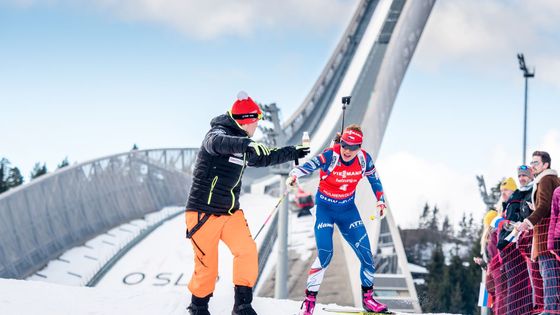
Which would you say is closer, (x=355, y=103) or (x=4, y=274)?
(x=4, y=274)

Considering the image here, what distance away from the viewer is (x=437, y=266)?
57656mm

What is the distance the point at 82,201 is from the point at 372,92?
23.7 metres

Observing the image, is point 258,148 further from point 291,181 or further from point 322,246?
point 322,246

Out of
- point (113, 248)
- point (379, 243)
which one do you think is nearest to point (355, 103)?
point (379, 243)

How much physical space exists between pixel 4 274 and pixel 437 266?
1531 inches

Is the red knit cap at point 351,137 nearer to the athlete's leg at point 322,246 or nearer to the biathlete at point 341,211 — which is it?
the biathlete at point 341,211

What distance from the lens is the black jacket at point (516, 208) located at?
7777mm

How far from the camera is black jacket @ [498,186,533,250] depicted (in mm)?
7777

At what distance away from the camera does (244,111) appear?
23.2 feet

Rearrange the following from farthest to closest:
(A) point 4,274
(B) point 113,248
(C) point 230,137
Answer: (B) point 113,248 → (A) point 4,274 → (C) point 230,137

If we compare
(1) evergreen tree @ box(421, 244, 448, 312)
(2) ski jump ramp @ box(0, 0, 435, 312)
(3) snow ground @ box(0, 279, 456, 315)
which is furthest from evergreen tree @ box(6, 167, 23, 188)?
(3) snow ground @ box(0, 279, 456, 315)

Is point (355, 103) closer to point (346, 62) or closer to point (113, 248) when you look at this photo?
point (346, 62)

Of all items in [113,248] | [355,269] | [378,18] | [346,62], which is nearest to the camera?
[355,269]

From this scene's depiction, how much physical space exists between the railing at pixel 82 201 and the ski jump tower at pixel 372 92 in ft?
35.0
